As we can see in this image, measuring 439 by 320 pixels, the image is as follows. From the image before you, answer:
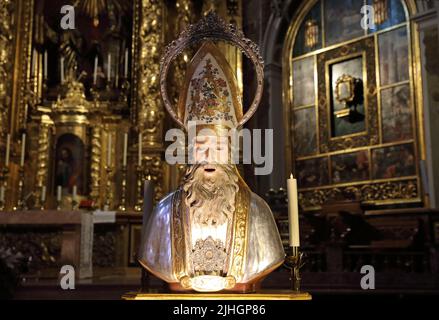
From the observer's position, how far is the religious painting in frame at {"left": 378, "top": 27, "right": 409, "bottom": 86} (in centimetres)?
645

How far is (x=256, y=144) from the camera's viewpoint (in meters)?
7.69

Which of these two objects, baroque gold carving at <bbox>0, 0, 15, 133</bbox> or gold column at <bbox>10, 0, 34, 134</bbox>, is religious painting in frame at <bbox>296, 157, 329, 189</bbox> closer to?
gold column at <bbox>10, 0, 34, 134</bbox>

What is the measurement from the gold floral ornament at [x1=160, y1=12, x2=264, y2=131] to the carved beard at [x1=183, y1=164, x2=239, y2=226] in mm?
246

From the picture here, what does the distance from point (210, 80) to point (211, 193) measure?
1.85 feet

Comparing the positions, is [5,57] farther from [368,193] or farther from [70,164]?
[368,193]

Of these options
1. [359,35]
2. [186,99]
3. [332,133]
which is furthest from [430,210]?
[186,99]

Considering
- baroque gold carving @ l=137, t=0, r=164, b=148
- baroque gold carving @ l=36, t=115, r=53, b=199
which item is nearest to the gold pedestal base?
baroque gold carving @ l=137, t=0, r=164, b=148

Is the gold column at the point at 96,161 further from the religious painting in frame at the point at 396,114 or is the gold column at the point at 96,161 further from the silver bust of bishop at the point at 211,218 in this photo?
the silver bust of bishop at the point at 211,218

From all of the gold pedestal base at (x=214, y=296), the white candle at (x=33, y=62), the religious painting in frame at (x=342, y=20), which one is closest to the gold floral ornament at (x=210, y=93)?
the gold pedestal base at (x=214, y=296)

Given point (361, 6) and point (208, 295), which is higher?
point (361, 6)

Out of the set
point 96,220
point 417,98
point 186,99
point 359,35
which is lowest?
point 96,220

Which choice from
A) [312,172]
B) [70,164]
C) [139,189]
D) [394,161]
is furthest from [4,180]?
[394,161]
